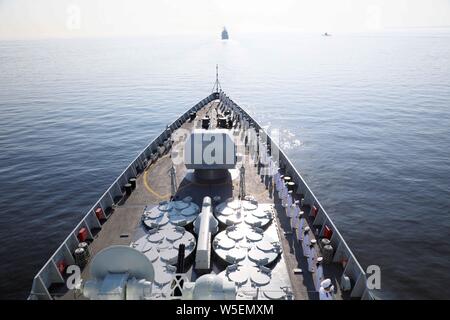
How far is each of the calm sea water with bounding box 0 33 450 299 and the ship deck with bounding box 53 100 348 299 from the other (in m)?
11.1

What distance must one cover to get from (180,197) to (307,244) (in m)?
10.3

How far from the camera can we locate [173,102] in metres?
93.6

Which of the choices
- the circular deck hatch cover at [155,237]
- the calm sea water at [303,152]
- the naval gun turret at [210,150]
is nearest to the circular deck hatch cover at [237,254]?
the circular deck hatch cover at [155,237]

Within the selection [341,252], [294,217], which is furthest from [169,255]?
[341,252]

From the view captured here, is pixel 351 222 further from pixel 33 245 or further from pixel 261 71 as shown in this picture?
pixel 261 71

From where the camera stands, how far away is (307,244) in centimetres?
1784

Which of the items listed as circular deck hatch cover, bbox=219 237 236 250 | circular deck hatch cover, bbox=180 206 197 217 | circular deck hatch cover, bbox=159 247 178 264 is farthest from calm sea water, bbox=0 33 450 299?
circular deck hatch cover, bbox=159 247 178 264

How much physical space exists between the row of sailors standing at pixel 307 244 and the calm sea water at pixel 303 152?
436 inches

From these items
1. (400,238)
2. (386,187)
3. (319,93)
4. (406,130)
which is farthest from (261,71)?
(400,238)

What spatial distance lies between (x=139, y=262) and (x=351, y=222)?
2787 centimetres

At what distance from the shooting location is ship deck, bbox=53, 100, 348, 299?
16188 mm

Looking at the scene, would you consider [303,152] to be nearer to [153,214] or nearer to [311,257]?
[153,214]

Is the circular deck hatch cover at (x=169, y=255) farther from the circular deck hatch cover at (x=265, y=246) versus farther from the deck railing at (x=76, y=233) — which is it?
the deck railing at (x=76, y=233)

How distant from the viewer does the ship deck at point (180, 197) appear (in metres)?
16.2
